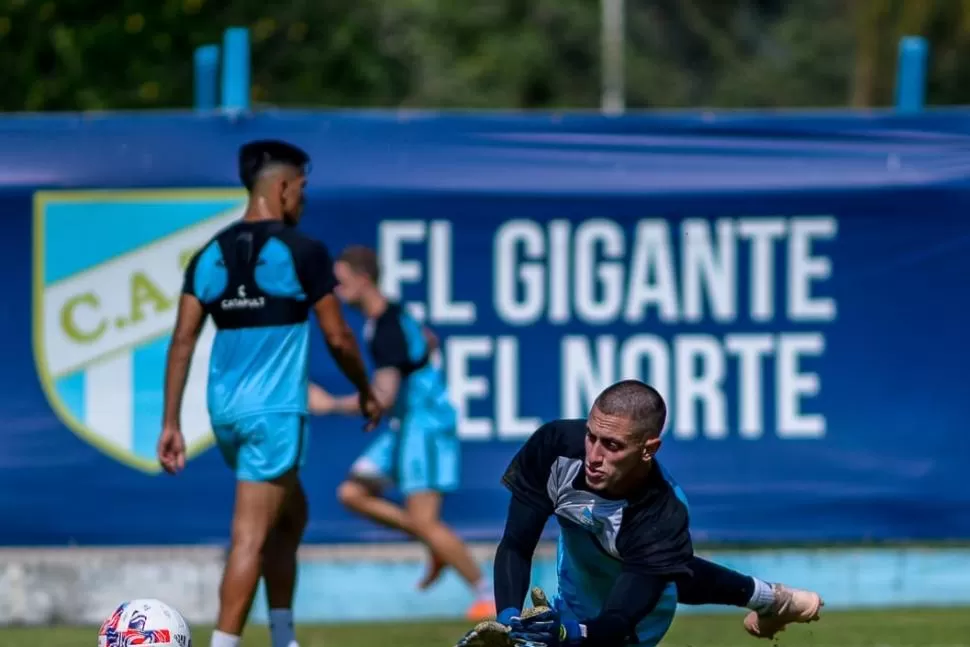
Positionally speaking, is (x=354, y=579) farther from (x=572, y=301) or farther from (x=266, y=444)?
(x=266, y=444)

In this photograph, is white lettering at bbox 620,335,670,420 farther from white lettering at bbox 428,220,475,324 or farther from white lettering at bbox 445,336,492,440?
white lettering at bbox 428,220,475,324

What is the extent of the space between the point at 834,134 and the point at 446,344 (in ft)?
7.58

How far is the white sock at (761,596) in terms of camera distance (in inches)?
252

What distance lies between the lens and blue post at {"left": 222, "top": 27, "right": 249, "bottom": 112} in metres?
10.2

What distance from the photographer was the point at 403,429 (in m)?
10.2

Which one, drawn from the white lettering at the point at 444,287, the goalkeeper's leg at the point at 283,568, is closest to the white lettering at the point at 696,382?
the white lettering at the point at 444,287

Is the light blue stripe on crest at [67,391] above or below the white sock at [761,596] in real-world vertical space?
above

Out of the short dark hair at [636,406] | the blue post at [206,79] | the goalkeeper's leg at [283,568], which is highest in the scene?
the blue post at [206,79]

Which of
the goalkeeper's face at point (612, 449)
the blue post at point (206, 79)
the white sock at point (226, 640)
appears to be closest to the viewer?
the goalkeeper's face at point (612, 449)

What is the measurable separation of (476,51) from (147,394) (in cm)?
4372

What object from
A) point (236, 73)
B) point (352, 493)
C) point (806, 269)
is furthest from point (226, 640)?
point (806, 269)

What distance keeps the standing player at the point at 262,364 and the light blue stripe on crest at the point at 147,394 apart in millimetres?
2195

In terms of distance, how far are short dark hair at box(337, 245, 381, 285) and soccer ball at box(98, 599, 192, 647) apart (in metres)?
4.11

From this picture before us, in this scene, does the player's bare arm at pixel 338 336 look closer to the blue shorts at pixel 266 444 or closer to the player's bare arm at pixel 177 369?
the blue shorts at pixel 266 444
